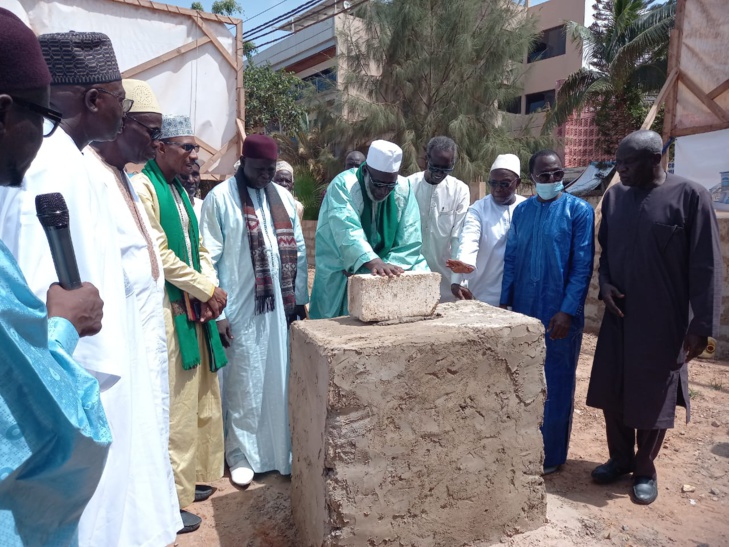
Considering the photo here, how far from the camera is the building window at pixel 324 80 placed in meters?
19.2

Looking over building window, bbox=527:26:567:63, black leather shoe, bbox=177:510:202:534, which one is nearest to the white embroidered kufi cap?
black leather shoe, bbox=177:510:202:534

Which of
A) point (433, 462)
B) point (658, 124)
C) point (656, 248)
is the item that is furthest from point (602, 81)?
point (433, 462)

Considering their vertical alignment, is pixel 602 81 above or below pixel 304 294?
above

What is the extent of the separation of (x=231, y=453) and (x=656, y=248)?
9.02 ft

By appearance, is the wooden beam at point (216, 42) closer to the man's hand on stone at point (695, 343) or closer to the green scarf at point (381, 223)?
the green scarf at point (381, 223)

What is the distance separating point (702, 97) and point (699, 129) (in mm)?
346

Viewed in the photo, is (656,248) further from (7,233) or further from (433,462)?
(7,233)

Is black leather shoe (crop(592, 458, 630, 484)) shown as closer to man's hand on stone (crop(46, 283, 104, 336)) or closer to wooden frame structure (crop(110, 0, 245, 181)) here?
man's hand on stone (crop(46, 283, 104, 336))

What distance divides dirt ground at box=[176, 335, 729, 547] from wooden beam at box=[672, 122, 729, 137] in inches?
141

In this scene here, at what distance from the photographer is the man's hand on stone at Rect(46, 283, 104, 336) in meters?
1.27

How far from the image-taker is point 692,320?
3037mm

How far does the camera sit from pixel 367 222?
3.65 m

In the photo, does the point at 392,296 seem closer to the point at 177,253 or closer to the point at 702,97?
the point at 177,253

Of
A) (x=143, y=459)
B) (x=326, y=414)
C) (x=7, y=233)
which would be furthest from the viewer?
(x=326, y=414)
